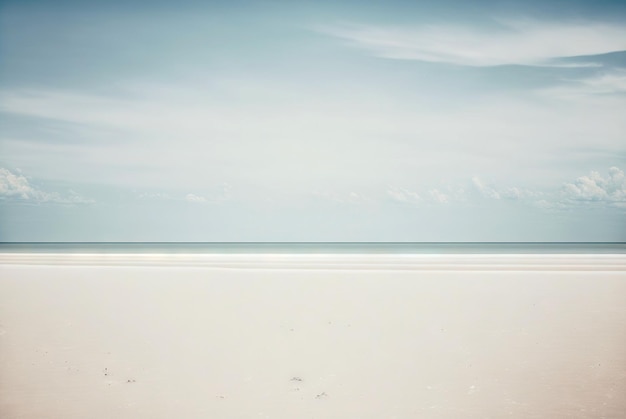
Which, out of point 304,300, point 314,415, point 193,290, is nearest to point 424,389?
point 314,415

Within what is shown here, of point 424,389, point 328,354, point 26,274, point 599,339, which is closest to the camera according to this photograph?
point 424,389

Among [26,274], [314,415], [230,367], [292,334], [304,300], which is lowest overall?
[314,415]

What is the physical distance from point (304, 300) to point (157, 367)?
591 cm

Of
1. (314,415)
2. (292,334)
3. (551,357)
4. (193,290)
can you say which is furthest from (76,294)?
(551,357)

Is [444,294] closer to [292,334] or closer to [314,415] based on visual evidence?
[292,334]

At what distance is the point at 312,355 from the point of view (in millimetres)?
8805

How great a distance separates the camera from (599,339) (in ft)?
32.3

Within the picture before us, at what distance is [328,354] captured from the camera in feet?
29.1

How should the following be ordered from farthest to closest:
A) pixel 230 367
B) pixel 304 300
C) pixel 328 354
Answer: pixel 304 300 < pixel 328 354 < pixel 230 367

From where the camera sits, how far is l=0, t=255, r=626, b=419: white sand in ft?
22.4

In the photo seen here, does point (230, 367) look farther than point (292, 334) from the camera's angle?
No

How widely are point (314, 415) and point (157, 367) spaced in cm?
292

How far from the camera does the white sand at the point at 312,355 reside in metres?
6.84

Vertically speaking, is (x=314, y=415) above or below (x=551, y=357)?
below
